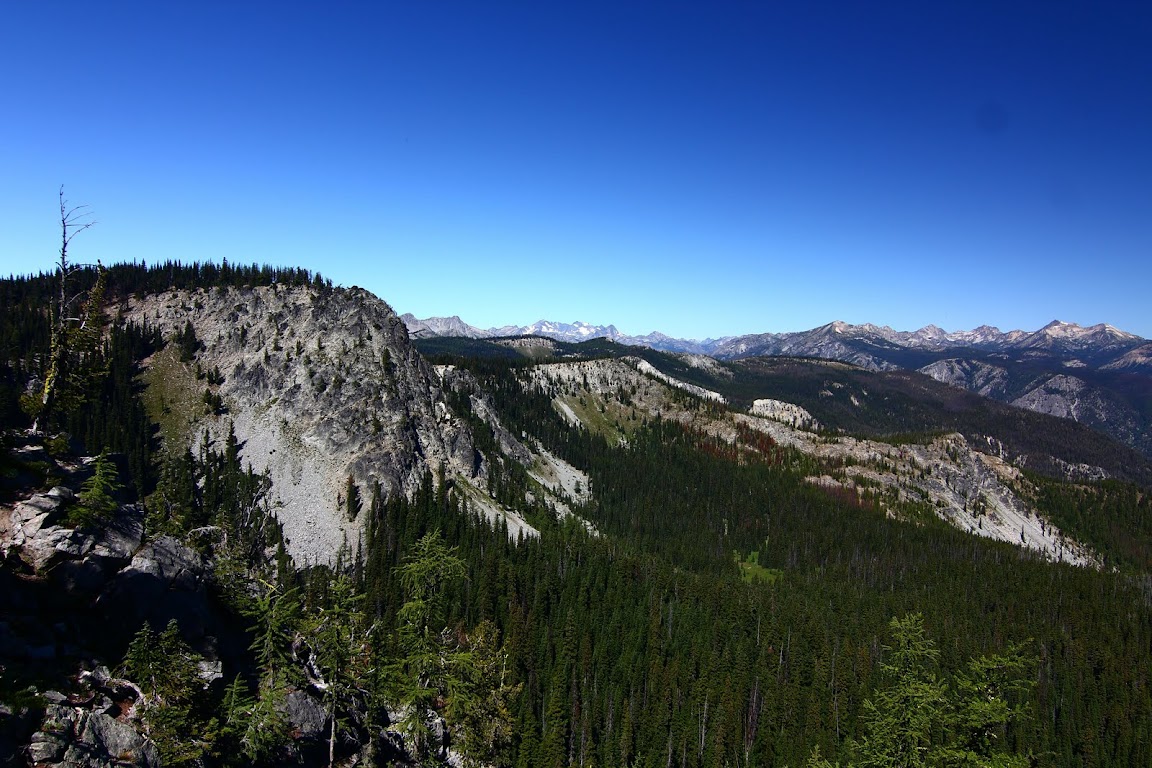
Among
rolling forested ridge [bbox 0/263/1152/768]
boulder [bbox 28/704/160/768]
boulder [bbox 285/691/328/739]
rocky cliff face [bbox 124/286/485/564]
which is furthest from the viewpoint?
rocky cliff face [bbox 124/286/485/564]

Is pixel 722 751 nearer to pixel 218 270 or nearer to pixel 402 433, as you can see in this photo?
pixel 402 433

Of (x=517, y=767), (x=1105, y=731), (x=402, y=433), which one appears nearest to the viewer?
(x=517, y=767)

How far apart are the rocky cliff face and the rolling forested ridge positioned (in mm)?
897

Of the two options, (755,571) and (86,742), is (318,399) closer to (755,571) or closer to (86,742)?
(86,742)

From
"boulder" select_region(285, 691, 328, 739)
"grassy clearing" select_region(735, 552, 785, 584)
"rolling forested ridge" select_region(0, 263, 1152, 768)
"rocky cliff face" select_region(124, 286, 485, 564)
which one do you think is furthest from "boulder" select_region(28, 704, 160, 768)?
"grassy clearing" select_region(735, 552, 785, 584)

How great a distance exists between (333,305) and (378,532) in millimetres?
74892

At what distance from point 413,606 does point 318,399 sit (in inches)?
5084

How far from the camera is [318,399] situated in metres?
147

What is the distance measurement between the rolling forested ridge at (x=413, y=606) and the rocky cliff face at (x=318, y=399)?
897 mm

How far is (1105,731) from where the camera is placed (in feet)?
361

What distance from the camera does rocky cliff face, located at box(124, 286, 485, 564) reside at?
132 meters

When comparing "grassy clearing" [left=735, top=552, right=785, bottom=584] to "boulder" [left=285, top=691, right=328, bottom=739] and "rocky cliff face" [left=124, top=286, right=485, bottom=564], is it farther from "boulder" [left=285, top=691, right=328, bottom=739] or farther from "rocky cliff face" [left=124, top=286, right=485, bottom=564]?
"boulder" [left=285, top=691, right=328, bottom=739]

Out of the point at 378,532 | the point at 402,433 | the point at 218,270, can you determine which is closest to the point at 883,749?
the point at 378,532

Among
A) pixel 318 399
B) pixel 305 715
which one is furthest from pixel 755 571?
pixel 305 715
